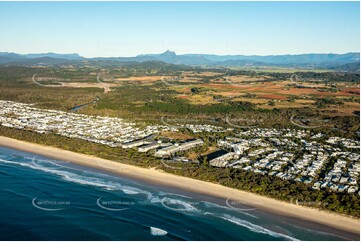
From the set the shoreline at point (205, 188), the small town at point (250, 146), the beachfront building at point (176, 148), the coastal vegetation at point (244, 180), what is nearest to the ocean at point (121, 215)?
A: the shoreline at point (205, 188)

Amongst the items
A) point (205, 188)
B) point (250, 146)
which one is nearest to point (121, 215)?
point (205, 188)

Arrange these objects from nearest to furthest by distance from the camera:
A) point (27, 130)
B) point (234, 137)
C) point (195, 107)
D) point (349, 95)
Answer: point (234, 137)
point (27, 130)
point (195, 107)
point (349, 95)

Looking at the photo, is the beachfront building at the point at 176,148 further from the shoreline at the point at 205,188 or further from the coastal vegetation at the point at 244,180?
the shoreline at the point at 205,188

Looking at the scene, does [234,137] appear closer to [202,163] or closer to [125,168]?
[202,163]

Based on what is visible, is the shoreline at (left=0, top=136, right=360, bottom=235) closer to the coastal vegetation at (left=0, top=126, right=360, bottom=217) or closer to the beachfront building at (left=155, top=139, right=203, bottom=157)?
the coastal vegetation at (left=0, top=126, right=360, bottom=217)

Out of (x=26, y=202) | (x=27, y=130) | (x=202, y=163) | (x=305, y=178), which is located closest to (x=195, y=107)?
(x=27, y=130)

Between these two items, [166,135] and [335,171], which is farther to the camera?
[166,135]
